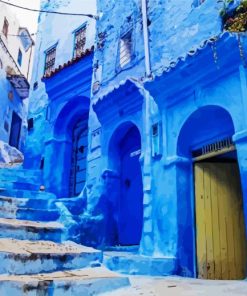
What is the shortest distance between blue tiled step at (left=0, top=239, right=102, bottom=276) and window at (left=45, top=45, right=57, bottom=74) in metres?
10.9

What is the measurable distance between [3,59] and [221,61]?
16.8 meters

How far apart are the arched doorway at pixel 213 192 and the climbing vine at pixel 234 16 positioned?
1.34 m

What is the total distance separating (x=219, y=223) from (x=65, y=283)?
12.4ft

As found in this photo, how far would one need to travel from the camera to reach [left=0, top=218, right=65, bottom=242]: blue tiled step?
3953 mm

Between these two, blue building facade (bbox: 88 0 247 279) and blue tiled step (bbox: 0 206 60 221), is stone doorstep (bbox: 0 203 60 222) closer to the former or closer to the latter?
blue tiled step (bbox: 0 206 60 221)

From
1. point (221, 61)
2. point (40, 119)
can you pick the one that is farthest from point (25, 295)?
point (40, 119)

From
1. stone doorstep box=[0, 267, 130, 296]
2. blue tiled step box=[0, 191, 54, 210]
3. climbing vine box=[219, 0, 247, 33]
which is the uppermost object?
climbing vine box=[219, 0, 247, 33]

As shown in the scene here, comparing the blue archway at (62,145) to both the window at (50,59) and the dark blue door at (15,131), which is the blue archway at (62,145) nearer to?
the window at (50,59)

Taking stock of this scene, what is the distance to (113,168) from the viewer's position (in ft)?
26.9

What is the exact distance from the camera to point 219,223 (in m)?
5.81

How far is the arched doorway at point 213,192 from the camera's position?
560cm

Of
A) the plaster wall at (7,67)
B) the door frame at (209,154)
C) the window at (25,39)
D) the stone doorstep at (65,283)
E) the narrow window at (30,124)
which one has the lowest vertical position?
the stone doorstep at (65,283)

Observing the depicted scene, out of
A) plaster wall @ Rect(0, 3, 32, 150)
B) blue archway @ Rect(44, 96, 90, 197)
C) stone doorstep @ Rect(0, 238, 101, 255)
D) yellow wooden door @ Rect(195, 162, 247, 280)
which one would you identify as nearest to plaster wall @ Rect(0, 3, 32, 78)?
plaster wall @ Rect(0, 3, 32, 150)

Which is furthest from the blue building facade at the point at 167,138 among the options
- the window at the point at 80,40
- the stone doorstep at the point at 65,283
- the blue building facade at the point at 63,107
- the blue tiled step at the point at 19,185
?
the stone doorstep at the point at 65,283
